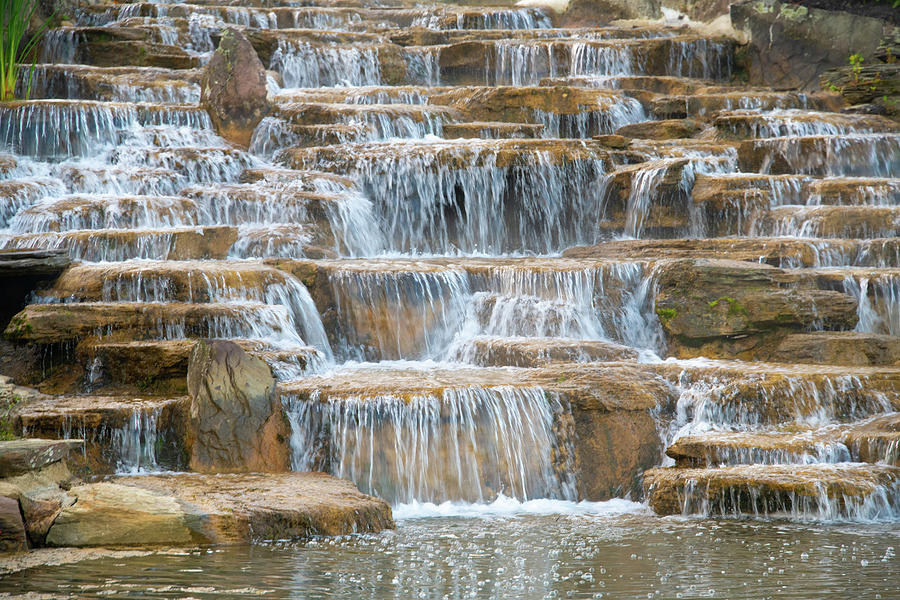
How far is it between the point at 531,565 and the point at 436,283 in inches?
199

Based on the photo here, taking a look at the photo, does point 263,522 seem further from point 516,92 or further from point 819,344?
point 516,92

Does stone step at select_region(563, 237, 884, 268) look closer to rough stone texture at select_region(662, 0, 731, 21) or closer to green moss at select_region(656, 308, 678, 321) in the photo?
green moss at select_region(656, 308, 678, 321)

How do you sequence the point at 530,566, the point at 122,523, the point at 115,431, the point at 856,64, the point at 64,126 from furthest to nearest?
the point at 856,64 < the point at 64,126 < the point at 115,431 < the point at 122,523 < the point at 530,566

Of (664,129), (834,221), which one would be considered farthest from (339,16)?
(834,221)

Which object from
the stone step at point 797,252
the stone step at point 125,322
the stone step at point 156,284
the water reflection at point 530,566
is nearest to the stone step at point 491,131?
the stone step at point 797,252

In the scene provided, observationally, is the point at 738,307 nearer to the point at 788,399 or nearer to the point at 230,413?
the point at 788,399

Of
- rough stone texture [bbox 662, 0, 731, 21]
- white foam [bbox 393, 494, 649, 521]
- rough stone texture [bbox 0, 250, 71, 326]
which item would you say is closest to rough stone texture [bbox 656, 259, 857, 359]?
white foam [bbox 393, 494, 649, 521]

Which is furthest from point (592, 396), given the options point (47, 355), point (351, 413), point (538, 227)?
point (538, 227)

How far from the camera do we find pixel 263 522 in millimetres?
5816

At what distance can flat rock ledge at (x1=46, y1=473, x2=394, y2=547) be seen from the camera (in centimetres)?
573

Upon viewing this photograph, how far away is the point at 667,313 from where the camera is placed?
9445 mm

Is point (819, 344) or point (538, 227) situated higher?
point (538, 227)

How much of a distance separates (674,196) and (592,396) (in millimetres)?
4858

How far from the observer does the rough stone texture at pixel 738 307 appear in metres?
9.18
